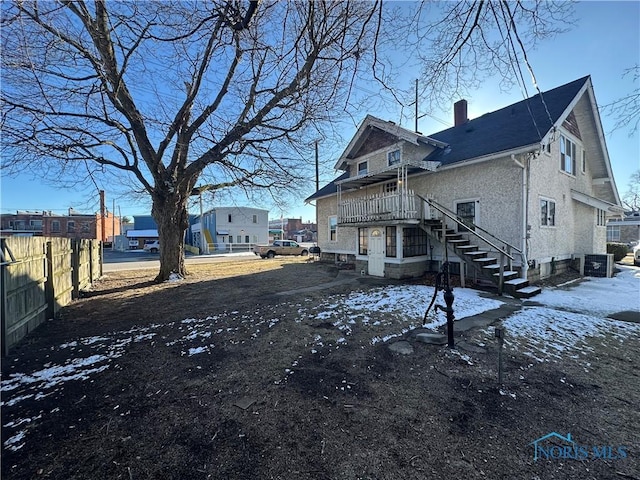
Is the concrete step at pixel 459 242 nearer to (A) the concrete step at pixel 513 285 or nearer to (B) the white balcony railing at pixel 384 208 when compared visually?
(B) the white balcony railing at pixel 384 208

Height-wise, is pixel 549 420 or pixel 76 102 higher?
pixel 76 102

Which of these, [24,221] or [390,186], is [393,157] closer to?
[390,186]

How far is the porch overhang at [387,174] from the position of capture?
1023 centimetres

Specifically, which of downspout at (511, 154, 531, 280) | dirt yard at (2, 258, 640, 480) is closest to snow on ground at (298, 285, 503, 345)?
dirt yard at (2, 258, 640, 480)

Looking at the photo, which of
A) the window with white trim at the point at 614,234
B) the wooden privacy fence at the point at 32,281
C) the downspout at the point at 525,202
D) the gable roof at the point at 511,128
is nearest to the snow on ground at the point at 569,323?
A: the downspout at the point at 525,202

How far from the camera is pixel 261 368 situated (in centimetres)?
375

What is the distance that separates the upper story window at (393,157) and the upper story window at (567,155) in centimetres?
633

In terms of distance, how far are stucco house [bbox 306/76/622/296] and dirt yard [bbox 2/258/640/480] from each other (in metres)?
5.00

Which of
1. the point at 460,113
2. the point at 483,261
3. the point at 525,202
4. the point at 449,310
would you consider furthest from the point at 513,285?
the point at 460,113

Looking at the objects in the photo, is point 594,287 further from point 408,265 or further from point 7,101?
point 7,101

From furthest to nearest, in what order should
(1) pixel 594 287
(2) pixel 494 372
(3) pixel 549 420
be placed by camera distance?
1. (1) pixel 594 287
2. (2) pixel 494 372
3. (3) pixel 549 420

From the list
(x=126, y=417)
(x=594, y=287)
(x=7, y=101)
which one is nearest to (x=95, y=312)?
(x=126, y=417)

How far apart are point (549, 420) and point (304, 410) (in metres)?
2.45

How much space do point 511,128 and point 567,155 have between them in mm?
3490
